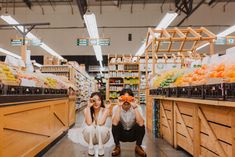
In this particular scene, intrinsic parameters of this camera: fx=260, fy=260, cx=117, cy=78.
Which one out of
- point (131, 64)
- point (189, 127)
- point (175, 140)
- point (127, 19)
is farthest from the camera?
point (127, 19)

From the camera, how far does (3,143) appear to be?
262 centimetres

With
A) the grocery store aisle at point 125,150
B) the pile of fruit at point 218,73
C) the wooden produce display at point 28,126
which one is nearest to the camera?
the pile of fruit at point 218,73

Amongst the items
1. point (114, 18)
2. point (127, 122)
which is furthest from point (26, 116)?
point (114, 18)

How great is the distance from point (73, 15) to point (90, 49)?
5.21 metres

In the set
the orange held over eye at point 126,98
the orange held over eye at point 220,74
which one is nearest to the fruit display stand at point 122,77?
the orange held over eye at point 126,98

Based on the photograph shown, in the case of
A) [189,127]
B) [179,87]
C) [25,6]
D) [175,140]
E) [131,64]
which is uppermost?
[25,6]

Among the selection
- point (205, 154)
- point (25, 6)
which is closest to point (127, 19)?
point (25, 6)

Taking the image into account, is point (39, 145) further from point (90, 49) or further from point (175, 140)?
point (90, 49)

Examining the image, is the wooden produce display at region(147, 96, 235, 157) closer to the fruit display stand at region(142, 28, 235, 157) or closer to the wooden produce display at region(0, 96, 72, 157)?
the fruit display stand at region(142, 28, 235, 157)

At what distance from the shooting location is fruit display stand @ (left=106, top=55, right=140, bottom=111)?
11.5 m

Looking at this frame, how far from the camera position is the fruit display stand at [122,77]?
1152 centimetres

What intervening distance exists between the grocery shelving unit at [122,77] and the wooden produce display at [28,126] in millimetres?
6405

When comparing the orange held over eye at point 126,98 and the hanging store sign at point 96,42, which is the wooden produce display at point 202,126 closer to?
the orange held over eye at point 126,98

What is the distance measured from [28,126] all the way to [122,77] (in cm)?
846
